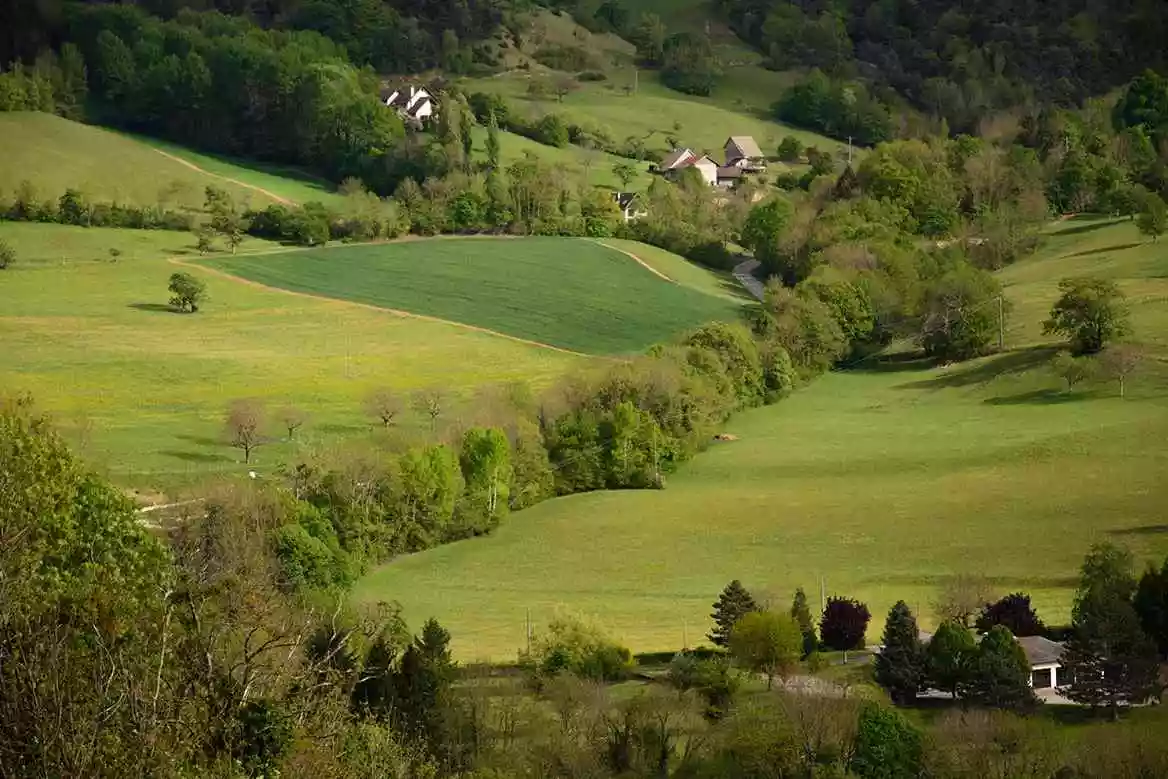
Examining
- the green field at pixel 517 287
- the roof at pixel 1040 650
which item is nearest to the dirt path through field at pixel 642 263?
the green field at pixel 517 287

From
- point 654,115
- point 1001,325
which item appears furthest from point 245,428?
point 654,115

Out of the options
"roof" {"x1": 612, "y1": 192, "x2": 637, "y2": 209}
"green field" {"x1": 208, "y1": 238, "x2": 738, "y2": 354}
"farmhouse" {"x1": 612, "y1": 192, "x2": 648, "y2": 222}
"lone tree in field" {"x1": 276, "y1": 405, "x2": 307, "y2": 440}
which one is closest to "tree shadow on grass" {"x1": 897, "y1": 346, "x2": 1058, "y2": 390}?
"green field" {"x1": 208, "y1": 238, "x2": 738, "y2": 354}

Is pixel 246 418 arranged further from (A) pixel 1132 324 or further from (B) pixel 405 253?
(B) pixel 405 253

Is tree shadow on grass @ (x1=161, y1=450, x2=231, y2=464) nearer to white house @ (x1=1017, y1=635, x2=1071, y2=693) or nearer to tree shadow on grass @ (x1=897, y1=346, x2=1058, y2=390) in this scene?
white house @ (x1=1017, y1=635, x2=1071, y2=693)

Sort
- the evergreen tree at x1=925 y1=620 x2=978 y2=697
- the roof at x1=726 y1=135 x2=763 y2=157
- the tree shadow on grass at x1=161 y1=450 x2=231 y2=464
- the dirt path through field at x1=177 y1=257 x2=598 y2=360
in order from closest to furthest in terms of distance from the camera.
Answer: the evergreen tree at x1=925 y1=620 x2=978 y2=697 → the tree shadow on grass at x1=161 y1=450 x2=231 y2=464 → the dirt path through field at x1=177 y1=257 x2=598 y2=360 → the roof at x1=726 y1=135 x2=763 y2=157

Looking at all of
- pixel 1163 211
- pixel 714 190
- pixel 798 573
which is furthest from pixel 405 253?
pixel 798 573

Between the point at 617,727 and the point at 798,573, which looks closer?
the point at 617,727
